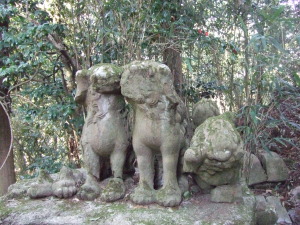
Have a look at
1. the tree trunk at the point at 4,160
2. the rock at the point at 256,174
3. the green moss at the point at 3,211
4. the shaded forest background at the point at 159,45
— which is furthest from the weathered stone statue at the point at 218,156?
the tree trunk at the point at 4,160

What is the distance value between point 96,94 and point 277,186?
9.10ft

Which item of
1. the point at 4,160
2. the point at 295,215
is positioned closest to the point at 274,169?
the point at 295,215

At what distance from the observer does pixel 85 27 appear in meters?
3.24

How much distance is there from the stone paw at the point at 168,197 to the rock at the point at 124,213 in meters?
0.03

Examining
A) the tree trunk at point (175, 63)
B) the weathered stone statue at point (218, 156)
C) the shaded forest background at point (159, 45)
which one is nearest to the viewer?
the weathered stone statue at point (218, 156)

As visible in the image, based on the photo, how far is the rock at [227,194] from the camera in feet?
5.76

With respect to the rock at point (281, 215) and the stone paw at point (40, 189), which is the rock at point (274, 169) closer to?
the rock at point (281, 215)

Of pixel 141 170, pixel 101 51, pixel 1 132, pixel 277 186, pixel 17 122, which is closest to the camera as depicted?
pixel 141 170

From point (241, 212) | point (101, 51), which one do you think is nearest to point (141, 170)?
point (241, 212)

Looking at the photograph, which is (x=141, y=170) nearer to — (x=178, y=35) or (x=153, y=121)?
(x=153, y=121)

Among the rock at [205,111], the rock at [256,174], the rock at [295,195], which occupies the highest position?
the rock at [205,111]

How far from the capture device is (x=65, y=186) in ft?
6.51

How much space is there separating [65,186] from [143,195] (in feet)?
1.83

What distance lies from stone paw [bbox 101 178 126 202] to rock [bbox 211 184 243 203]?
22.9 inches
